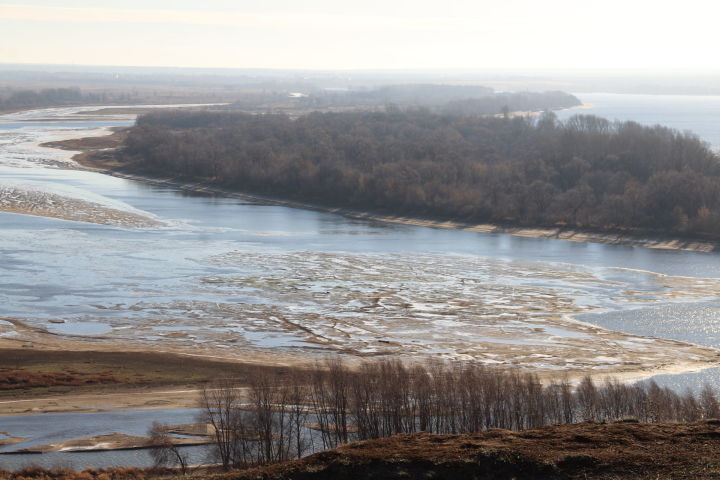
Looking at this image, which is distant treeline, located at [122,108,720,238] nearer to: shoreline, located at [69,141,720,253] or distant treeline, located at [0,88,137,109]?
shoreline, located at [69,141,720,253]

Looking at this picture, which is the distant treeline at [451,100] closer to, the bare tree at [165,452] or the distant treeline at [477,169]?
the distant treeline at [477,169]

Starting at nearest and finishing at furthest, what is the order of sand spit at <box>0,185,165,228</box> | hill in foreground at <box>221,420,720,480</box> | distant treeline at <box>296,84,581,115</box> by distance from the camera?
hill in foreground at <box>221,420,720,480</box>, sand spit at <box>0,185,165,228</box>, distant treeline at <box>296,84,581,115</box>

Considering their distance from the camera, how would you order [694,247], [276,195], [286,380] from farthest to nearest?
[276,195]
[694,247]
[286,380]

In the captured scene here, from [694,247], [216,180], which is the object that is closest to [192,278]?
Answer: [694,247]

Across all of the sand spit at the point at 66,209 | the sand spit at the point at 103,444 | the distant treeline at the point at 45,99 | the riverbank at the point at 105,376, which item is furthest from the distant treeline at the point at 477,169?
the distant treeline at the point at 45,99

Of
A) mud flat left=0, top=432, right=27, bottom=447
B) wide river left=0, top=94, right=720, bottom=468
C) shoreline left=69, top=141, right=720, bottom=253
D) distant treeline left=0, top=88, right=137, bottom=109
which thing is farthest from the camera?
distant treeline left=0, top=88, right=137, bottom=109

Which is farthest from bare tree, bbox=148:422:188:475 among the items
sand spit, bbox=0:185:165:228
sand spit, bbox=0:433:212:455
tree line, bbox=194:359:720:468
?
sand spit, bbox=0:185:165:228

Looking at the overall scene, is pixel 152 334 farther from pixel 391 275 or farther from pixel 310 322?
pixel 391 275
